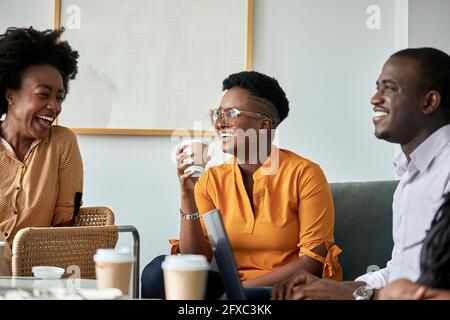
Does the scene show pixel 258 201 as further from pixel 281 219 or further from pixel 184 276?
pixel 184 276

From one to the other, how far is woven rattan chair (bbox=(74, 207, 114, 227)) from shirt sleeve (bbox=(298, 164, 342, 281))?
740mm

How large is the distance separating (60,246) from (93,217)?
48cm

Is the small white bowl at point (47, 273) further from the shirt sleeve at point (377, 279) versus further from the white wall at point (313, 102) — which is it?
the white wall at point (313, 102)

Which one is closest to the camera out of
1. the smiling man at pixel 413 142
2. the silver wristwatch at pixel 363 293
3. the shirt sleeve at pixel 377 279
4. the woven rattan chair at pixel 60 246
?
the silver wristwatch at pixel 363 293

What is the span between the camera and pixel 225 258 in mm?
1335

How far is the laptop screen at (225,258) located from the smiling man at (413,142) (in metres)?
0.38

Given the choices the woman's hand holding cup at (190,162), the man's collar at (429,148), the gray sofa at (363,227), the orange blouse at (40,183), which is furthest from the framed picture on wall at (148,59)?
the man's collar at (429,148)

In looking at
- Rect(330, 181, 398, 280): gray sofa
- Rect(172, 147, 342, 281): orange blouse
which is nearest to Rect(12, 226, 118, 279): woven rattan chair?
Rect(172, 147, 342, 281): orange blouse

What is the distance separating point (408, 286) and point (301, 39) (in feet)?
7.59

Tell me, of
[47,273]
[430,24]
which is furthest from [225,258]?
[430,24]

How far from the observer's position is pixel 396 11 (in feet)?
11.1

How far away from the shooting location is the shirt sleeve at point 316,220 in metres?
2.33
